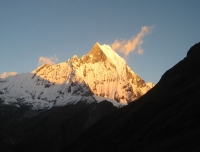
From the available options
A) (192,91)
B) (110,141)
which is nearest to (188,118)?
(192,91)

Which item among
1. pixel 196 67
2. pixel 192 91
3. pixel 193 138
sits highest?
pixel 196 67

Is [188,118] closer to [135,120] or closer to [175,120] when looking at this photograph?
[175,120]

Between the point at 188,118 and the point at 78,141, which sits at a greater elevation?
the point at 78,141

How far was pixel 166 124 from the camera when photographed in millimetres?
79625

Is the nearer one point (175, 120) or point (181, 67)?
point (175, 120)

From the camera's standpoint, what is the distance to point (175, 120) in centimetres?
7856

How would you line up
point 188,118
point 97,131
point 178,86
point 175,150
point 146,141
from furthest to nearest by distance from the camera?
point 97,131
point 178,86
point 146,141
point 188,118
point 175,150

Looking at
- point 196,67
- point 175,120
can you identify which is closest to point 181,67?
point 196,67

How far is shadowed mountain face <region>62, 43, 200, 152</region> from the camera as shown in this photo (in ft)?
216

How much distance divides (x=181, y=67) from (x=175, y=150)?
97.3 meters

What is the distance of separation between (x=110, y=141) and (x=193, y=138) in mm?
53162

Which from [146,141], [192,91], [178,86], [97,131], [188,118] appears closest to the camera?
[188,118]

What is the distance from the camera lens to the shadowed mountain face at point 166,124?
216ft

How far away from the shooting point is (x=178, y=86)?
126 meters
